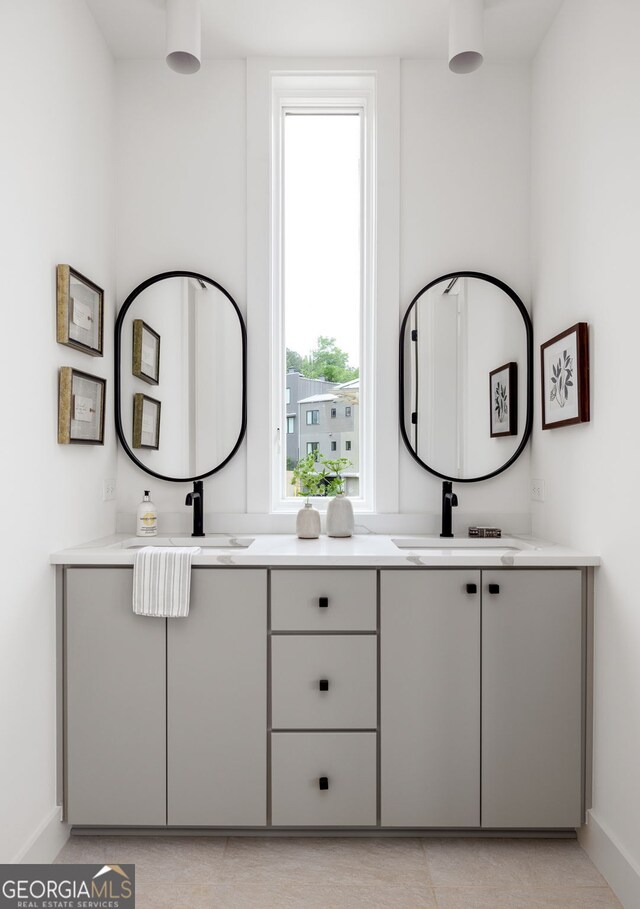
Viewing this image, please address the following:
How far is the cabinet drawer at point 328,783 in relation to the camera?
194cm

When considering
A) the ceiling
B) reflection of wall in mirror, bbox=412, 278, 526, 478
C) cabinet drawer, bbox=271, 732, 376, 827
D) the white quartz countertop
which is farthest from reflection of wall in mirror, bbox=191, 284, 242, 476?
cabinet drawer, bbox=271, 732, 376, 827

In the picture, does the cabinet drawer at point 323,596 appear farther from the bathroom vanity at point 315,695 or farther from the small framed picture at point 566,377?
the small framed picture at point 566,377

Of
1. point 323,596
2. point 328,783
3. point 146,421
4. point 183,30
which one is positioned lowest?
point 328,783

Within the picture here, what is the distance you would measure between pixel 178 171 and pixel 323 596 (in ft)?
5.92

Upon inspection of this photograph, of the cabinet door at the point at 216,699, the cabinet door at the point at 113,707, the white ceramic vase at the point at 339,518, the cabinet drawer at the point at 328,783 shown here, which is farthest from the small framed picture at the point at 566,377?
the cabinet door at the point at 113,707

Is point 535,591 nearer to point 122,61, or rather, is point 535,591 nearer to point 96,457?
point 96,457

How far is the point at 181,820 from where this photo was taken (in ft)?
6.39

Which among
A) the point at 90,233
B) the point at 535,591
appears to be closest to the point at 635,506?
the point at 535,591

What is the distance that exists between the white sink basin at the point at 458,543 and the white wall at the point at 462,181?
0.58ft

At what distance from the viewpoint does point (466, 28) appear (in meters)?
2.13

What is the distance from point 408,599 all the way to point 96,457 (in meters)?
1.24

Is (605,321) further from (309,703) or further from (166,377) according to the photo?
(166,377)

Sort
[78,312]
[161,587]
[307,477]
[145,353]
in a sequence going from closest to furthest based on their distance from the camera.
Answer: [161,587], [78,312], [145,353], [307,477]

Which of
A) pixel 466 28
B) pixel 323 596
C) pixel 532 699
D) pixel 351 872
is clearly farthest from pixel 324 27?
pixel 351 872
